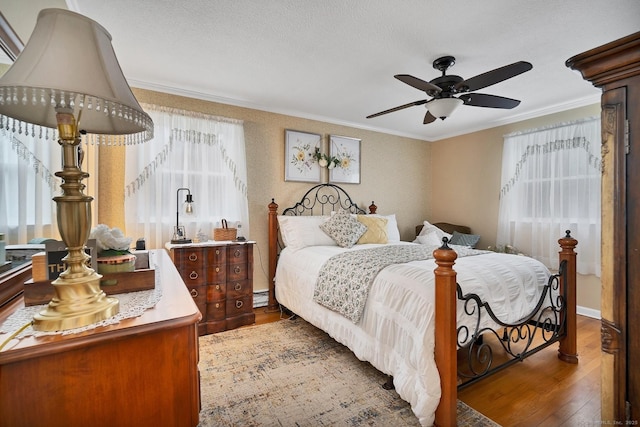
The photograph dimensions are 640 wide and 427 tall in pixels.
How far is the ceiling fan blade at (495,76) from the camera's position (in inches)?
73.2

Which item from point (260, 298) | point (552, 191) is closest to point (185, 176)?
point (260, 298)

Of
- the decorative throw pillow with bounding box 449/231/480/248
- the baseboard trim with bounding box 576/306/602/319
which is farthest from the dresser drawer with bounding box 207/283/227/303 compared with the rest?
the baseboard trim with bounding box 576/306/602/319

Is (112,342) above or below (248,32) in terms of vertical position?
below

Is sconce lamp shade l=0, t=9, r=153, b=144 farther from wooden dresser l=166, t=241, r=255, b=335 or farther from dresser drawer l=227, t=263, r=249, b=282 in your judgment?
dresser drawer l=227, t=263, r=249, b=282

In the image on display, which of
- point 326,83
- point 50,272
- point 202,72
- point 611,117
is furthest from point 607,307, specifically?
point 202,72

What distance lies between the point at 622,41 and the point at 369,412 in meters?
2.01

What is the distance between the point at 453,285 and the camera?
5.33 feet

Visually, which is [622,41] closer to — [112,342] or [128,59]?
[112,342]

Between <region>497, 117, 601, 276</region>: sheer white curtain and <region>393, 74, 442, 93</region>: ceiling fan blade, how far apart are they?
2359 mm

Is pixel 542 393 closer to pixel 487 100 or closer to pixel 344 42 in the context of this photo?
pixel 487 100

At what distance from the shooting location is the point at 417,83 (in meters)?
2.12

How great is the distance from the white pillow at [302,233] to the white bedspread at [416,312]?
0.68 m

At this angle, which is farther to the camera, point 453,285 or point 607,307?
point 453,285

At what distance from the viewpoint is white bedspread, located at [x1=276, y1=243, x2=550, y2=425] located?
5.44 ft
